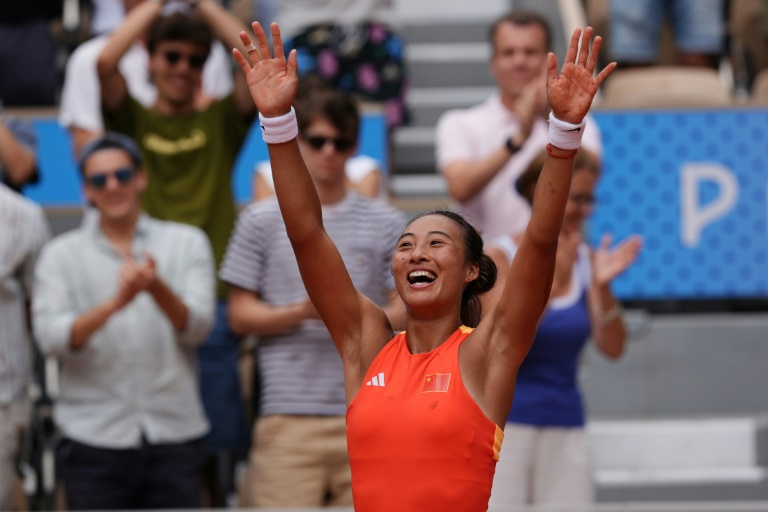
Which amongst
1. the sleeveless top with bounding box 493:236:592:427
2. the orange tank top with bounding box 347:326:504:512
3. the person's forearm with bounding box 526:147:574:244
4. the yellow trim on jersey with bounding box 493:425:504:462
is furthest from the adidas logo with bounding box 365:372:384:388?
the sleeveless top with bounding box 493:236:592:427

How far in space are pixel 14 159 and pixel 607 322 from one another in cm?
252

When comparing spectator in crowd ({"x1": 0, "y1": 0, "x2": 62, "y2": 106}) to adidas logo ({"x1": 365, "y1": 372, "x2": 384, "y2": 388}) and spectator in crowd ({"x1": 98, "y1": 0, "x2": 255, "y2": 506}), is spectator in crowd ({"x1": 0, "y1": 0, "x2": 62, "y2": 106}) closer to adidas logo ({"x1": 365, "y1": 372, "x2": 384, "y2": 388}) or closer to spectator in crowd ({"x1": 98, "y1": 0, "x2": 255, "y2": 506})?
spectator in crowd ({"x1": 98, "y1": 0, "x2": 255, "y2": 506})

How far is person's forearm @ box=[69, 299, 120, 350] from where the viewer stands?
5.00 m

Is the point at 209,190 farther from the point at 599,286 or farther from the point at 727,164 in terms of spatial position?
the point at 727,164

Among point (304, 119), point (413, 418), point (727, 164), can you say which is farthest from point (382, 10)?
point (413, 418)

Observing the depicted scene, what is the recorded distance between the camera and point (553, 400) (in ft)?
15.8

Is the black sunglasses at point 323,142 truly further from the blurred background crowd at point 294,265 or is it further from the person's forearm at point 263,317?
the person's forearm at point 263,317

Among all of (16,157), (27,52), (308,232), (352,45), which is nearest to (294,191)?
(308,232)

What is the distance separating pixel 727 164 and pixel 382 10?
6.42ft

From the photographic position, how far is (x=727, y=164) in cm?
727

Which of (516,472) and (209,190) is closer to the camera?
(516,472)

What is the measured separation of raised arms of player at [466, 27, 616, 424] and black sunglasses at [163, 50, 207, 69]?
105 inches

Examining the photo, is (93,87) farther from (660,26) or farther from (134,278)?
(660,26)

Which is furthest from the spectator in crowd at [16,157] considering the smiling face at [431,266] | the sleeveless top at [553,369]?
the smiling face at [431,266]
